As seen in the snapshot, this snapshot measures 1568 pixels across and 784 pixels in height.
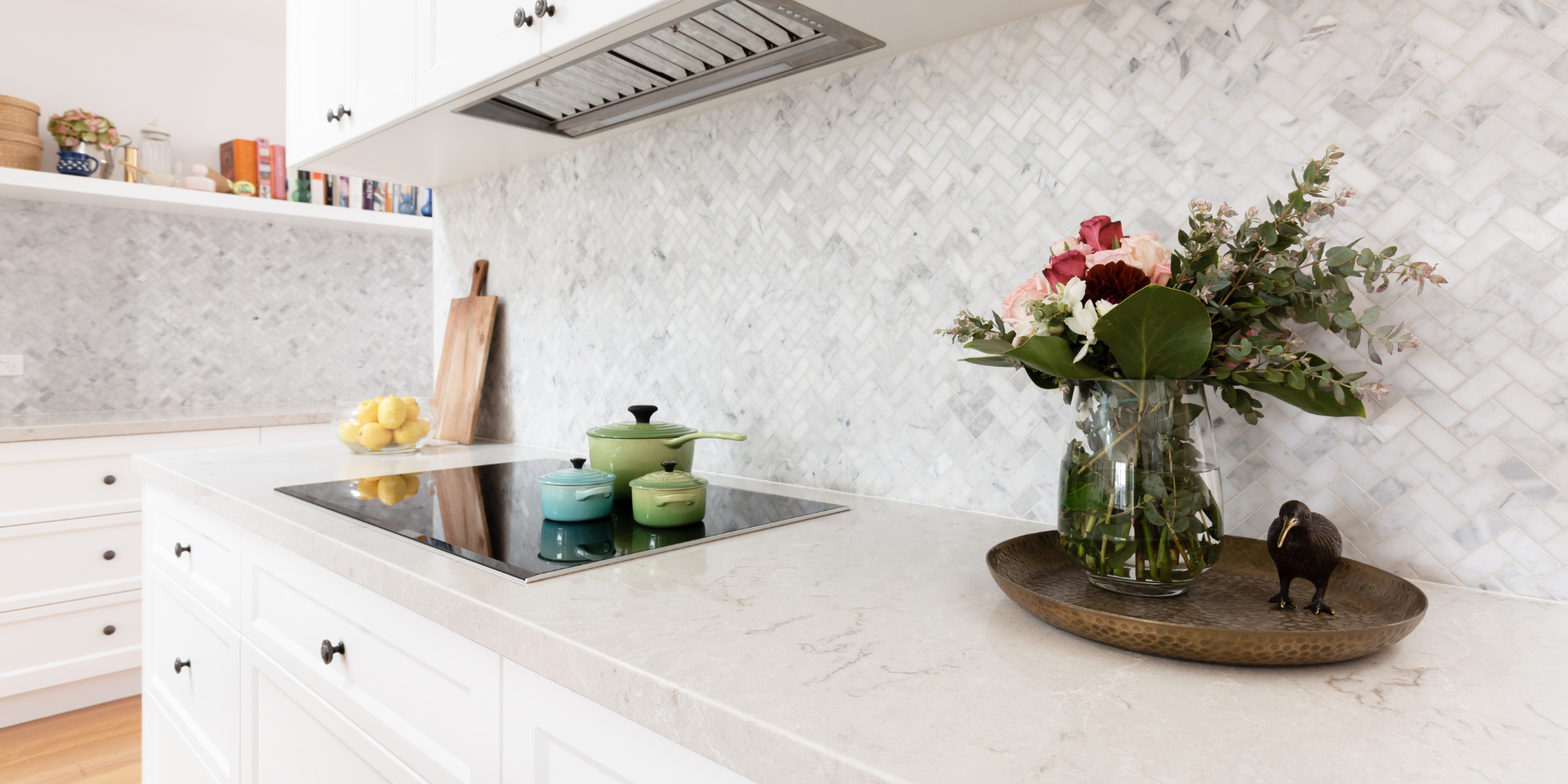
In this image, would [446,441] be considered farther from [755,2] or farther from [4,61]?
[4,61]

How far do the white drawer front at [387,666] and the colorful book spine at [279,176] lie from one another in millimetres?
2618

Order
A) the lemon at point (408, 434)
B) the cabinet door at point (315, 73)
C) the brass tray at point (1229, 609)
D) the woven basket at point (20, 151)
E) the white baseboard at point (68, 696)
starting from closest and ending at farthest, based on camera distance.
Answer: the brass tray at point (1229, 609), the cabinet door at point (315, 73), the lemon at point (408, 434), the white baseboard at point (68, 696), the woven basket at point (20, 151)

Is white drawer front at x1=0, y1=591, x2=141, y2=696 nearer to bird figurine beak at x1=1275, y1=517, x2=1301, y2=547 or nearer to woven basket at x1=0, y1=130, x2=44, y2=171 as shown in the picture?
woven basket at x1=0, y1=130, x2=44, y2=171

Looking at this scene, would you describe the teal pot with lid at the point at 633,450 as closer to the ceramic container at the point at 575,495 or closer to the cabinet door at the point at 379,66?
the ceramic container at the point at 575,495

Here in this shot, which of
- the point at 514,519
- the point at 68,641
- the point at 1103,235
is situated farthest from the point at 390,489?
the point at 68,641

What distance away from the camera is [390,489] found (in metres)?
1.34

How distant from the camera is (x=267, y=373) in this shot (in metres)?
3.43

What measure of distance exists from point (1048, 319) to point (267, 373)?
368cm

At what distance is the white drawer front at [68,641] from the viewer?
2412mm

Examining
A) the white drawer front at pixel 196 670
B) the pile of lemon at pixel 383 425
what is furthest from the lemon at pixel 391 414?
the white drawer front at pixel 196 670

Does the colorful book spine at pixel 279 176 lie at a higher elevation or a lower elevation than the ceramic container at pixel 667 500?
higher

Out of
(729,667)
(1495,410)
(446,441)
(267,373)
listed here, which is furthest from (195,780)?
(267,373)

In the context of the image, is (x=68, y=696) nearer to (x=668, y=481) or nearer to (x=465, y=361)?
(x=465, y=361)

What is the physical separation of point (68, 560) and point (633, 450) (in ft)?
7.89
